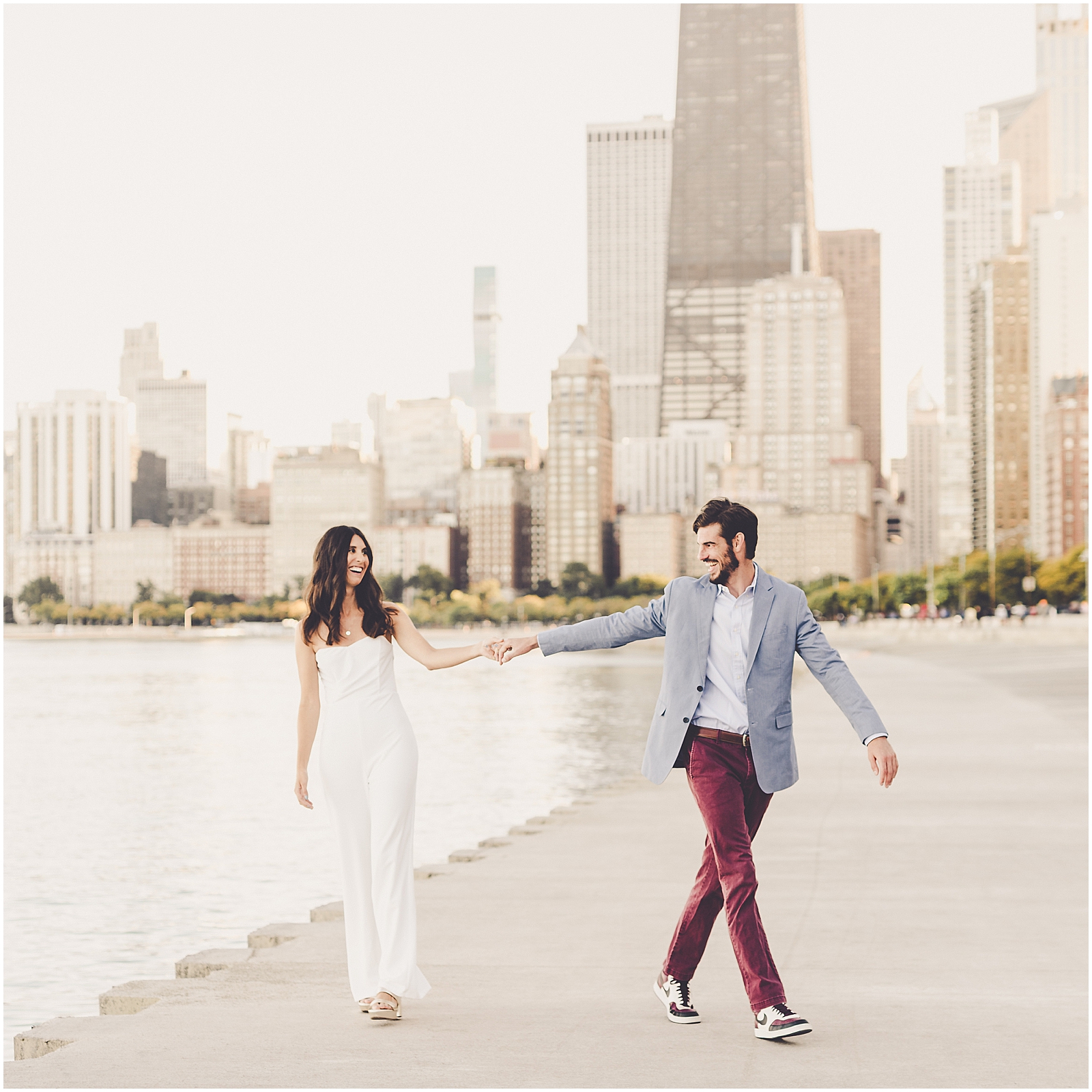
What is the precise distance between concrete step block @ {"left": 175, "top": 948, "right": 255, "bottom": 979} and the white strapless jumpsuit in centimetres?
195

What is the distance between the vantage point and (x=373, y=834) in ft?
21.6

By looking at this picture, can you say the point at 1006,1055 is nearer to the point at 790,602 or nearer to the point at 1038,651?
the point at 790,602

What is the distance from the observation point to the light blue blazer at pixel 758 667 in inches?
249

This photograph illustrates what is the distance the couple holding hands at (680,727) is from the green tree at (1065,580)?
4475 inches

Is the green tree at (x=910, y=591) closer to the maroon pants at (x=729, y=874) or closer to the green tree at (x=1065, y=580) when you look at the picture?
the green tree at (x=1065, y=580)

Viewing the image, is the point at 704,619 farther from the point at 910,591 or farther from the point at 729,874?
the point at 910,591

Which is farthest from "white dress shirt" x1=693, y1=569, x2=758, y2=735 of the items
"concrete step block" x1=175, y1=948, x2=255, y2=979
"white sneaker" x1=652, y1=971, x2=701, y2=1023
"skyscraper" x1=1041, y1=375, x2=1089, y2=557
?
"skyscraper" x1=1041, y1=375, x2=1089, y2=557

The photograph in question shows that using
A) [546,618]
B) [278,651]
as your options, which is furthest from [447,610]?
[278,651]

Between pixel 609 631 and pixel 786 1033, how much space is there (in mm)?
1721

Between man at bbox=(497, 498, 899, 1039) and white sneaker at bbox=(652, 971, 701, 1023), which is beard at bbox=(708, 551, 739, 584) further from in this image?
white sneaker at bbox=(652, 971, 701, 1023)

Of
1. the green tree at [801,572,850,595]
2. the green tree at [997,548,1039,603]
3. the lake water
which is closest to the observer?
the lake water

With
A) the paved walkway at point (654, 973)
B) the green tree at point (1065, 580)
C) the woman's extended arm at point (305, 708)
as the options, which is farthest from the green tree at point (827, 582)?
the woman's extended arm at point (305, 708)

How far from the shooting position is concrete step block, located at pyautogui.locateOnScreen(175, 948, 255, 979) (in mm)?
8359

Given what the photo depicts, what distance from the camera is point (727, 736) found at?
20.9ft
